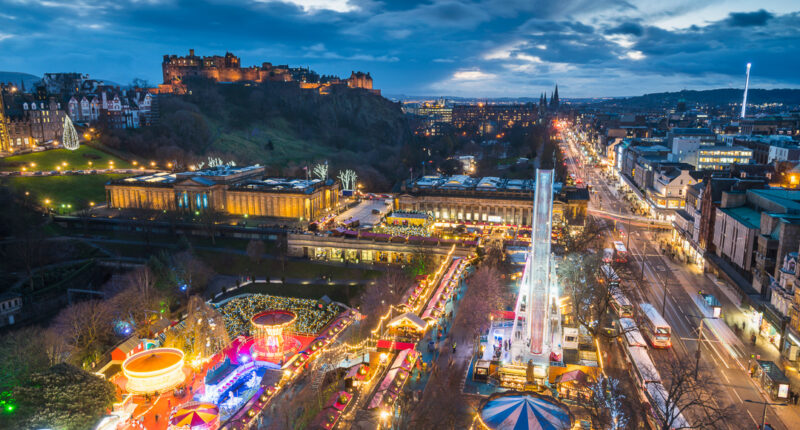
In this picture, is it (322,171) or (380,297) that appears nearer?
(380,297)

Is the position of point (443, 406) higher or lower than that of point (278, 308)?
higher

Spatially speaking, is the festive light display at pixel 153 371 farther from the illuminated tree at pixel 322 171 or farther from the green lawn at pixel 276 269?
the illuminated tree at pixel 322 171

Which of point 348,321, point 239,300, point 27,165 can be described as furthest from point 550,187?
point 27,165

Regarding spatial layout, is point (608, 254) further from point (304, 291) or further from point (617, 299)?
point (304, 291)

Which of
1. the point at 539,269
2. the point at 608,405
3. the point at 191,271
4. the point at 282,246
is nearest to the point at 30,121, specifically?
the point at 282,246

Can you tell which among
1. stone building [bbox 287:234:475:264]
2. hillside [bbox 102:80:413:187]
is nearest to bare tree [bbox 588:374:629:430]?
stone building [bbox 287:234:475:264]

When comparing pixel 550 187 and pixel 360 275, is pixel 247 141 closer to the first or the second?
pixel 360 275
